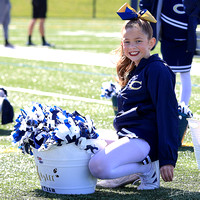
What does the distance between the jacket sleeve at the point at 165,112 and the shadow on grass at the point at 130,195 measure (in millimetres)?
213

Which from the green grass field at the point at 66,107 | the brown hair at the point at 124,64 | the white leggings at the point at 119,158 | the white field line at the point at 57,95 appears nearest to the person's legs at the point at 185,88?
the green grass field at the point at 66,107

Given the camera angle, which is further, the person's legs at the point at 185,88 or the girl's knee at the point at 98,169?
the person's legs at the point at 185,88

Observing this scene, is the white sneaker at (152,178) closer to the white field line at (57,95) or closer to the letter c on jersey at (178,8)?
the letter c on jersey at (178,8)

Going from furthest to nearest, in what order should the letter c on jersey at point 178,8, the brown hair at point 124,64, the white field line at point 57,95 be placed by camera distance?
the white field line at point 57,95 < the letter c on jersey at point 178,8 < the brown hair at point 124,64

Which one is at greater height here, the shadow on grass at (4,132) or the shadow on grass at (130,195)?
the shadow on grass at (130,195)

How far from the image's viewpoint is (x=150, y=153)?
3723 millimetres

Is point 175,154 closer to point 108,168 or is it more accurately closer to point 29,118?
point 108,168

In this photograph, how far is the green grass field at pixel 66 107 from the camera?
3.73 meters

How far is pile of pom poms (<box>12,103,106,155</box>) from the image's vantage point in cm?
354

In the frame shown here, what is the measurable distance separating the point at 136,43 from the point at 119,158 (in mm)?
764

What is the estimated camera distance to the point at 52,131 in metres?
3.58

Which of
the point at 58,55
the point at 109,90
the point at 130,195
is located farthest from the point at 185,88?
the point at 58,55

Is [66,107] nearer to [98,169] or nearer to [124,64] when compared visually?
[124,64]

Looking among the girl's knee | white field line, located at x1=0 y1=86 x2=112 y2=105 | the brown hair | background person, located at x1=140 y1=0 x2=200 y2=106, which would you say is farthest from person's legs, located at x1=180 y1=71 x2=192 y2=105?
the girl's knee
